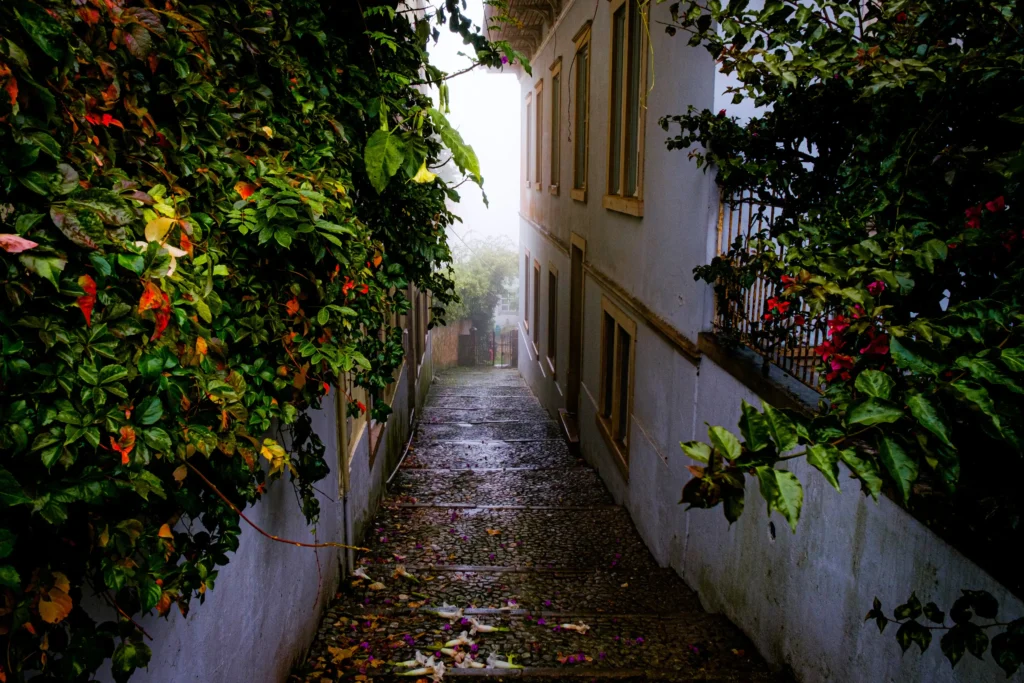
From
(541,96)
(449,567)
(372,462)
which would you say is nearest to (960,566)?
(449,567)

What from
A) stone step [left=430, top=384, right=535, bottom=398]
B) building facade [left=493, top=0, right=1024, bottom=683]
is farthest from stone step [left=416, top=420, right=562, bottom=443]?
stone step [left=430, top=384, right=535, bottom=398]

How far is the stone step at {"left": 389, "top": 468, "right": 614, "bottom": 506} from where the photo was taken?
8.62 m

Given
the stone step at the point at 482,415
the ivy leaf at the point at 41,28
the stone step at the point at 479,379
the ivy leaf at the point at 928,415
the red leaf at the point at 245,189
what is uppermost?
the ivy leaf at the point at 41,28

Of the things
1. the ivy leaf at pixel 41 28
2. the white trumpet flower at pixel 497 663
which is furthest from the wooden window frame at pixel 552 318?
the ivy leaf at pixel 41 28

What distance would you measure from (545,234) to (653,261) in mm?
7827

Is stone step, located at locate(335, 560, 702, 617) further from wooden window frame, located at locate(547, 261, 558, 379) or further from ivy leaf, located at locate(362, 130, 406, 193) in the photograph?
wooden window frame, located at locate(547, 261, 558, 379)

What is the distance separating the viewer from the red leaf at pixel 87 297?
62.6 inches

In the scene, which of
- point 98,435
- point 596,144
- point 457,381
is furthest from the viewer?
point 457,381

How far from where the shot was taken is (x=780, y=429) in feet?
4.70

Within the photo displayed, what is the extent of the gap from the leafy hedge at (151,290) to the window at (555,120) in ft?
29.8

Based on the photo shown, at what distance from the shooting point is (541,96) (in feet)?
50.2

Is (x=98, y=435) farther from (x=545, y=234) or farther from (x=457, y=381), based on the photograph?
(x=457, y=381)

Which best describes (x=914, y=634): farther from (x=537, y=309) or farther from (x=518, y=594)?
(x=537, y=309)

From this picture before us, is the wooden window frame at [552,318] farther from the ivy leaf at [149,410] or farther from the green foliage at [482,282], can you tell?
the ivy leaf at [149,410]
